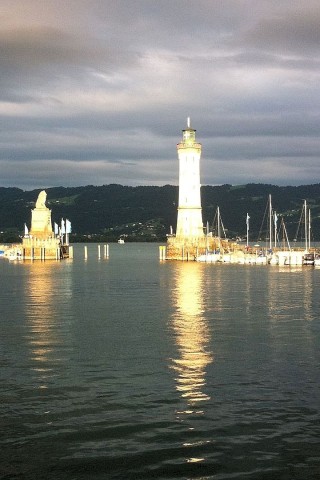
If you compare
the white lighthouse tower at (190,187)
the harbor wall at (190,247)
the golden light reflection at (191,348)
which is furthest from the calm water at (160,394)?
the harbor wall at (190,247)

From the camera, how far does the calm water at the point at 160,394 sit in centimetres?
2017

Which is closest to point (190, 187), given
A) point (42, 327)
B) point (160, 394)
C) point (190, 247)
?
point (190, 247)

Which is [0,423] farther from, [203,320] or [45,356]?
[203,320]

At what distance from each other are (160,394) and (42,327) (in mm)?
20120

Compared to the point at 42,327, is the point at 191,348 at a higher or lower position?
lower

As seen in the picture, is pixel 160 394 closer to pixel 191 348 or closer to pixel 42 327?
pixel 191 348

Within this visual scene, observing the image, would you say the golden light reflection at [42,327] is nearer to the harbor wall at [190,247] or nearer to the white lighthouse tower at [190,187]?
the white lighthouse tower at [190,187]

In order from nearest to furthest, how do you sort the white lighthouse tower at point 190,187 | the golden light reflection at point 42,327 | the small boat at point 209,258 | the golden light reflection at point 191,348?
the golden light reflection at point 191,348, the golden light reflection at point 42,327, the white lighthouse tower at point 190,187, the small boat at point 209,258

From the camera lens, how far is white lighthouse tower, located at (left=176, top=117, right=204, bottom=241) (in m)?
149

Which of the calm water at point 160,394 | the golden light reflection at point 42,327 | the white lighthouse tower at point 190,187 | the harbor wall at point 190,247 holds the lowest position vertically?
the calm water at point 160,394

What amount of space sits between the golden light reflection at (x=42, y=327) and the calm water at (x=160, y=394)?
11 cm

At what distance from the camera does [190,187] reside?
149375 mm

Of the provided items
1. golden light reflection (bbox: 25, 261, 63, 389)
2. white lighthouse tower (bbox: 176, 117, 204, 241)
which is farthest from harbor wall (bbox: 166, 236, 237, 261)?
golden light reflection (bbox: 25, 261, 63, 389)

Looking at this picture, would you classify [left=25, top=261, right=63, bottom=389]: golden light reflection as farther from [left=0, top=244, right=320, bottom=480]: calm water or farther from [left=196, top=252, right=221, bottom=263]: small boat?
[left=196, top=252, right=221, bottom=263]: small boat
